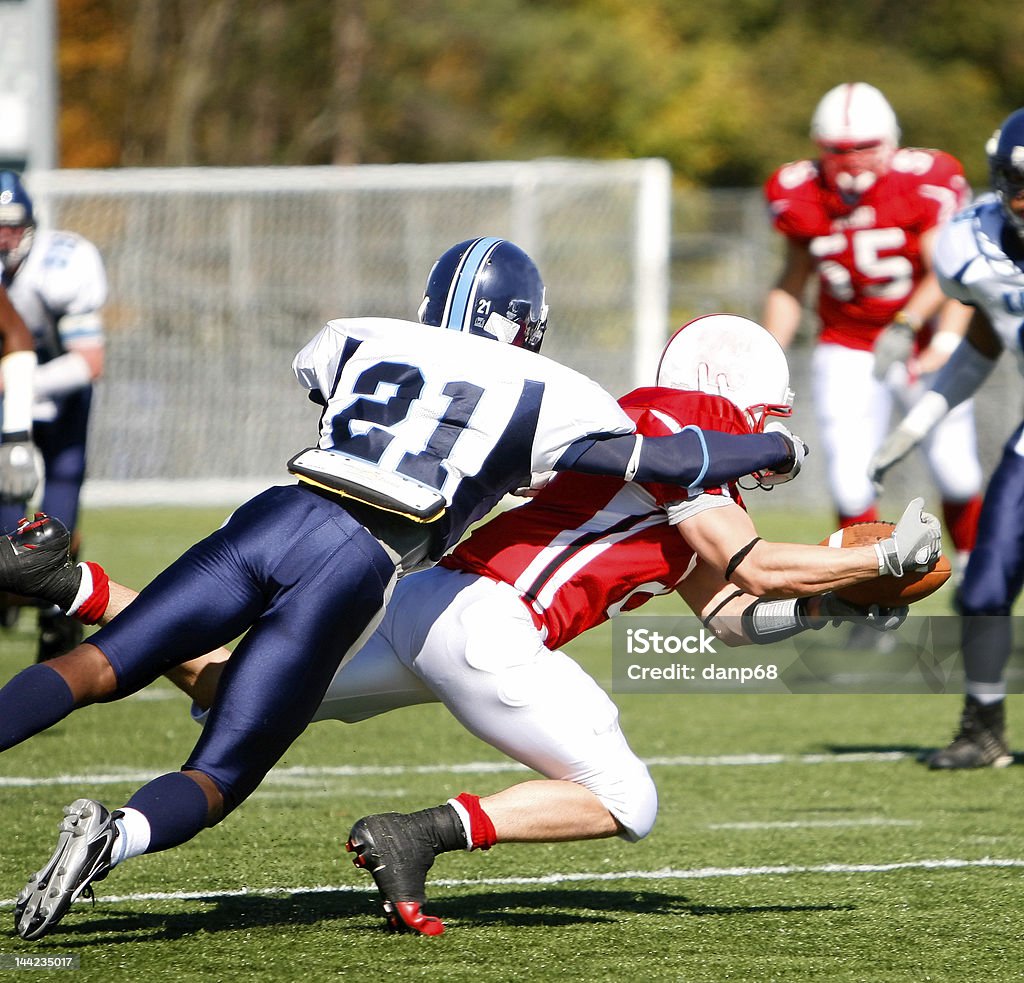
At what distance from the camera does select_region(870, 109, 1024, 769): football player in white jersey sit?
4.83m

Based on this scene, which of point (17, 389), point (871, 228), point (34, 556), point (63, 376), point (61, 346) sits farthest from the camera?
point (871, 228)

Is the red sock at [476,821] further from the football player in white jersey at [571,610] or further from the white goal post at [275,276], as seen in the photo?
the white goal post at [275,276]

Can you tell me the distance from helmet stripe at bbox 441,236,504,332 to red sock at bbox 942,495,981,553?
12.9ft

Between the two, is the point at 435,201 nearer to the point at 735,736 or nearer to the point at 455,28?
the point at 735,736

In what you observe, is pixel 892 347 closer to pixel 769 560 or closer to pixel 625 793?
pixel 769 560

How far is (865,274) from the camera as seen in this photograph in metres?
7.07

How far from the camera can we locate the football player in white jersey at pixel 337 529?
3051 mm

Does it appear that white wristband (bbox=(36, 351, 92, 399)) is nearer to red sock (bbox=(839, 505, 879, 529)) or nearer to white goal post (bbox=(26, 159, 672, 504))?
red sock (bbox=(839, 505, 879, 529))

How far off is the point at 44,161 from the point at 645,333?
431 cm

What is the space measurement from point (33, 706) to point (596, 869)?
4.57ft

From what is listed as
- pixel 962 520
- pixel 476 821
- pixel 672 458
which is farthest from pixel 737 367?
pixel 962 520

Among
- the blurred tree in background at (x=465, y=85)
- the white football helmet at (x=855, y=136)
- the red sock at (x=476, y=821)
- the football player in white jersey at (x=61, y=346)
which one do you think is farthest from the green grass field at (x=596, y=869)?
the blurred tree in background at (x=465, y=85)

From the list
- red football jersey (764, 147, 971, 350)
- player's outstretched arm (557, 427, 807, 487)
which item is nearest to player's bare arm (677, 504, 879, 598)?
player's outstretched arm (557, 427, 807, 487)

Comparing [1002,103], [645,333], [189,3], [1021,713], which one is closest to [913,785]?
[1021,713]
